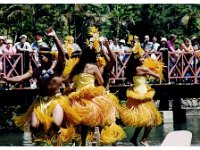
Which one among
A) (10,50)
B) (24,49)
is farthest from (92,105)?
(10,50)

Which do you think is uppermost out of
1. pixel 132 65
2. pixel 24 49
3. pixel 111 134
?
pixel 24 49

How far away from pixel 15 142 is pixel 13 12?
10317mm

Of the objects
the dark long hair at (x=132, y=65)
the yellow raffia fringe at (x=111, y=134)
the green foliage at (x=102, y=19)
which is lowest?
the yellow raffia fringe at (x=111, y=134)

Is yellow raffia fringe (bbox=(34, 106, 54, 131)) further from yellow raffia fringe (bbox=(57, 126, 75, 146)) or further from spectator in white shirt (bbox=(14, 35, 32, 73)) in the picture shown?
spectator in white shirt (bbox=(14, 35, 32, 73))

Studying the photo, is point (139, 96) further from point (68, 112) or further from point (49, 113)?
point (49, 113)

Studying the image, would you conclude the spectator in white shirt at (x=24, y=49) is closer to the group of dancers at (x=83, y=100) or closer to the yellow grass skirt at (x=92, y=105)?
the group of dancers at (x=83, y=100)

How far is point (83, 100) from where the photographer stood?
8.13m

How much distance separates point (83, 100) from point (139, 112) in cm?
118

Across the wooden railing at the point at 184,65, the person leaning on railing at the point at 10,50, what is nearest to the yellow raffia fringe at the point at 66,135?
the person leaning on railing at the point at 10,50

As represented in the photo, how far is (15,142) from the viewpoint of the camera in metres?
10.8

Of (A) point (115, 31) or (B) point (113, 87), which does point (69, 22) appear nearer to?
(A) point (115, 31)

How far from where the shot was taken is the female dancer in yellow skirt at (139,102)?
9008 mm

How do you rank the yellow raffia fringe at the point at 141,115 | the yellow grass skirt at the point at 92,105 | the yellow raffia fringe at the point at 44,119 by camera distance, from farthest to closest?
1. the yellow raffia fringe at the point at 141,115
2. the yellow grass skirt at the point at 92,105
3. the yellow raffia fringe at the point at 44,119

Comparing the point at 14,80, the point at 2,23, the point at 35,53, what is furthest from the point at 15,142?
the point at 2,23
